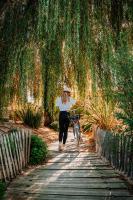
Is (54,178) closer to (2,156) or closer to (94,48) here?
(2,156)

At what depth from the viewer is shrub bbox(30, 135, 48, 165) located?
8148 millimetres

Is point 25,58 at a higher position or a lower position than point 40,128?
higher

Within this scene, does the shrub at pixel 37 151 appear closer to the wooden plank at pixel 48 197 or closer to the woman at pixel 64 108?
the woman at pixel 64 108

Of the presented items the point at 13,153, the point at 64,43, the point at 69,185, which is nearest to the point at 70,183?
the point at 69,185

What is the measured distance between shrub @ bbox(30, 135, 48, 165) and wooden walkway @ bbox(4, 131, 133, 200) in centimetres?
21

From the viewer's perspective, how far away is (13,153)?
23.4 feet

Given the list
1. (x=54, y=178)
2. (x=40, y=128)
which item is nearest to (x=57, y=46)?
(x=54, y=178)

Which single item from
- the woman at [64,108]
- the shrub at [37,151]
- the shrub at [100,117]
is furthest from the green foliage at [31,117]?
the shrub at [37,151]

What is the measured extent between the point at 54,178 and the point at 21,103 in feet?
4.79

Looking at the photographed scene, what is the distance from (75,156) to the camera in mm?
9195

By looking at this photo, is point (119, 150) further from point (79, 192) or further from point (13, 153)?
point (79, 192)

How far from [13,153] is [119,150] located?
1.99 m

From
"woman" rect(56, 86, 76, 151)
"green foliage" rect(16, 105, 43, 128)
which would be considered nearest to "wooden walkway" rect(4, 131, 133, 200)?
"woman" rect(56, 86, 76, 151)

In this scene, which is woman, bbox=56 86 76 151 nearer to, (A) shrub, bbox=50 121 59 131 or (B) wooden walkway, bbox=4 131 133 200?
(B) wooden walkway, bbox=4 131 133 200
